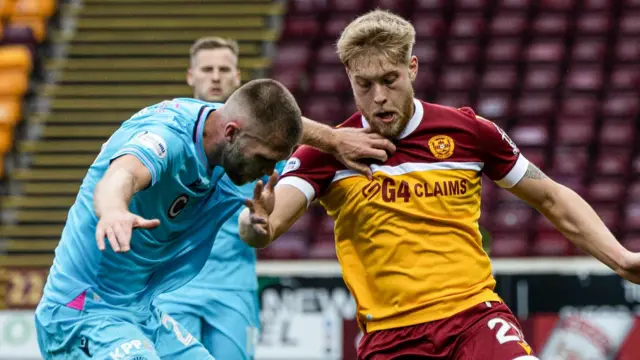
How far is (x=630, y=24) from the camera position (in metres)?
14.1

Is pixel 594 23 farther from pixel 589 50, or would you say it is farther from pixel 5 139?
pixel 5 139

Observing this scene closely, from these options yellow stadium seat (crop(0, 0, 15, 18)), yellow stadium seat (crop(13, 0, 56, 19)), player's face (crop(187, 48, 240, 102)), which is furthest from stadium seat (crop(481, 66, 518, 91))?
player's face (crop(187, 48, 240, 102))

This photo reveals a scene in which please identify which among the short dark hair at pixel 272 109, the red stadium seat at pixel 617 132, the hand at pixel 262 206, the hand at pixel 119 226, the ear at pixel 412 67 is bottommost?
the red stadium seat at pixel 617 132

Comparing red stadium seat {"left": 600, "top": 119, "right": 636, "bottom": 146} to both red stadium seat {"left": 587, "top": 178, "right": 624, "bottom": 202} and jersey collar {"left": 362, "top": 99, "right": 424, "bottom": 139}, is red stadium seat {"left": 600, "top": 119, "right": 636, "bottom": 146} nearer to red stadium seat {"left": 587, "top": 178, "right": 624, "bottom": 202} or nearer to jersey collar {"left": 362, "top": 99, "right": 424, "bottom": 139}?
red stadium seat {"left": 587, "top": 178, "right": 624, "bottom": 202}

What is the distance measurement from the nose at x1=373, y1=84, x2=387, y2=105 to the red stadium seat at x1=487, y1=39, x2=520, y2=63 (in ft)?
32.3

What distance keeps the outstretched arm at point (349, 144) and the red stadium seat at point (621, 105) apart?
9.21 metres

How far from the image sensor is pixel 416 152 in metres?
4.52

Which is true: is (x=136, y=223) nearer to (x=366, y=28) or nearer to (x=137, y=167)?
(x=137, y=167)

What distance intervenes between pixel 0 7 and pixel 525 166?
12862mm

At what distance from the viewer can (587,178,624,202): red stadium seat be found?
12.0 meters

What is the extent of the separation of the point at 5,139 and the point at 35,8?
2551 mm

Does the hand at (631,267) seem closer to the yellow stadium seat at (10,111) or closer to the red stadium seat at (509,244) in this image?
the red stadium seat at (509,244)

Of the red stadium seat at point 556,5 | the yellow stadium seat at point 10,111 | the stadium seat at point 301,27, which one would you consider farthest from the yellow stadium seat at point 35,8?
the red stadium seat at point 556,5

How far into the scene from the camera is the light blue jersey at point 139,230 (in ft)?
13.4
